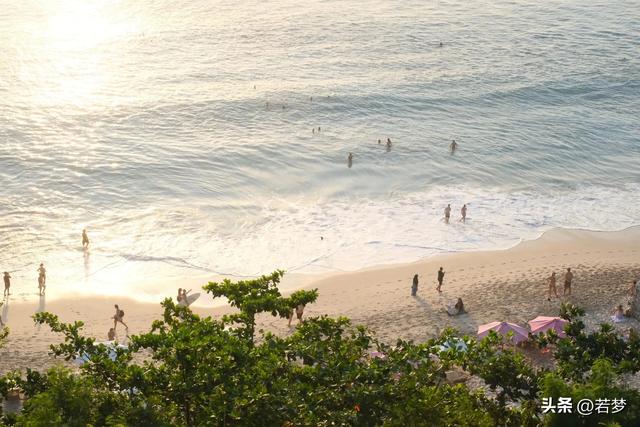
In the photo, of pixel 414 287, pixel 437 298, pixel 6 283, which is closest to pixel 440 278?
pixel 437 298

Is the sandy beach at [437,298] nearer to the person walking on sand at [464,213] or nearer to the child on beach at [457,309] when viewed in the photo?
the child on beach at [457,309]

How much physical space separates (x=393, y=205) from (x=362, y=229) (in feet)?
11.9

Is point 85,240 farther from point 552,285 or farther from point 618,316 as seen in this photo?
point 618,316

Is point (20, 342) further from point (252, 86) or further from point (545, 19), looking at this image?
point (545, 19)

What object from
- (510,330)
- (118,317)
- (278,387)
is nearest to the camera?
(278,387)

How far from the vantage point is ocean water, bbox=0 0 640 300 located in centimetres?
3114

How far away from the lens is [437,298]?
26.4m

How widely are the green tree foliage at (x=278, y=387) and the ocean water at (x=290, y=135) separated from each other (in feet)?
46.3

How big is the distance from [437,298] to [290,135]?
67.3 ft

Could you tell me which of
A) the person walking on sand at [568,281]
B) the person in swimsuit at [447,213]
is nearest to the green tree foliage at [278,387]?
the person walking on sand at [568,281]

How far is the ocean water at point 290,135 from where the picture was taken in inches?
1226

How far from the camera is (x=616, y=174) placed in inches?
1593

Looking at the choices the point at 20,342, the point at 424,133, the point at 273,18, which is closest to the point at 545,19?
the point at 273,18

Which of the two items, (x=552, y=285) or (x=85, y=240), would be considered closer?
(x=552, y=285)
